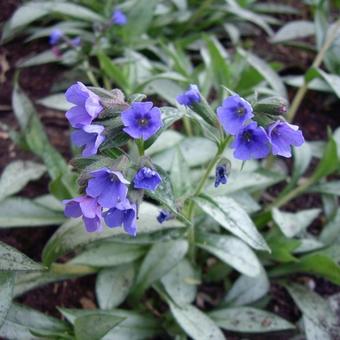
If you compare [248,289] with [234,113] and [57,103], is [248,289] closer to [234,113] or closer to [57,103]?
[234,113]

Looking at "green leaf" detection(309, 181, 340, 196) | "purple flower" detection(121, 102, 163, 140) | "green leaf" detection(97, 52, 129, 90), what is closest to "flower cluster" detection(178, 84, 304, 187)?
"purple flower" detection(121, 102, 163, 140)

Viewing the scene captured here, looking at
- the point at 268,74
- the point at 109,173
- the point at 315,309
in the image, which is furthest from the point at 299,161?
the point at 109,173

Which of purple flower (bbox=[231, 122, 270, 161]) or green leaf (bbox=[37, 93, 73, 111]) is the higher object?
purple flower (bbox=[231, 122, 270, 161])

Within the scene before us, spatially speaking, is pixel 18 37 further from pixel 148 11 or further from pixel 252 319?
pixel 252 319

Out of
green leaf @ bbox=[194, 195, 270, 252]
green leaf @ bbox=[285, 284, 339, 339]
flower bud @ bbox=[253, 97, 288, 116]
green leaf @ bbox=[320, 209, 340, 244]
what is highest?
flower bud @ bbox=[253, 97, 288, 116]

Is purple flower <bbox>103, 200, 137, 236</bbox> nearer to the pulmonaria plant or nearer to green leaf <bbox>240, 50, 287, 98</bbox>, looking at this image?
the pulmonaria plant

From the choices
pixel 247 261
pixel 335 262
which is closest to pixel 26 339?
pixel 247 261
